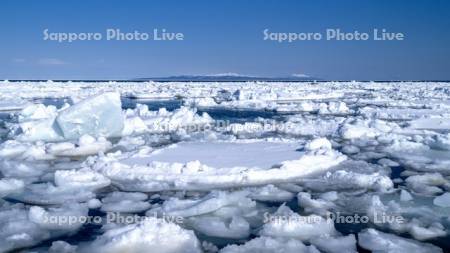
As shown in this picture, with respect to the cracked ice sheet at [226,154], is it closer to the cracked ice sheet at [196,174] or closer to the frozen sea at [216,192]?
the frozen sea at [216,192]

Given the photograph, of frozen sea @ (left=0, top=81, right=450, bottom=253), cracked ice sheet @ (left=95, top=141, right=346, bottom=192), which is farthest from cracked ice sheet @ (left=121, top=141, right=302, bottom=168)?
cracked ice sheet @ (left=95, top=141, right=346, bottom=192)

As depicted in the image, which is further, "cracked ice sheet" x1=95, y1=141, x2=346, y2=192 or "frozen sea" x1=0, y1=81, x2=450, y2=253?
"cracked ice sheet" x1=95, y1=141, x2=346, y2=192

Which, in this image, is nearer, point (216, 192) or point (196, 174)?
point (216, 192)

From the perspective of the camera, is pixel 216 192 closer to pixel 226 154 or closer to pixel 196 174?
pixel 196 174

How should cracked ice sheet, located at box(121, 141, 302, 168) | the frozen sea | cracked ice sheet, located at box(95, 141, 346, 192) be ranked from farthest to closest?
cracked ice sheet, located at box(121, 141, 302, 168)
cracked ice sheet, located at box(95, 141, 346, 192)
the frozen sea

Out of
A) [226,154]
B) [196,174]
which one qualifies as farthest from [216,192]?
[226,154]

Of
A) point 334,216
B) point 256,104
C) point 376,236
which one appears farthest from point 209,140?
point 256,104

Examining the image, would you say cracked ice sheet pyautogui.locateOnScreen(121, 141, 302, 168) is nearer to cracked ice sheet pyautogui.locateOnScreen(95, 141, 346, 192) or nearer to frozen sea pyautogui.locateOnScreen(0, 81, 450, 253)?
frozen sea pyautogui.locateOnScreen(0, 81, 450, 253)

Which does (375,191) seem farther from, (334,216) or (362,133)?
(362,133)

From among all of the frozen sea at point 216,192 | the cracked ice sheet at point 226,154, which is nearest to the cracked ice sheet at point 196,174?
the frozen sea at point 216,192

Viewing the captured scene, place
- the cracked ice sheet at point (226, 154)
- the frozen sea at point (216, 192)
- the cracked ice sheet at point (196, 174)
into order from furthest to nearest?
the cracked ice sheet at point (226, 154) → the cracked ice sheet at point (196, 174) → the frozen sea at point (216, 192)

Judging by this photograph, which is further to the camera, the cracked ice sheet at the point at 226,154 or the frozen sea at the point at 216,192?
the cracked ice sheet at the point at 226,154
